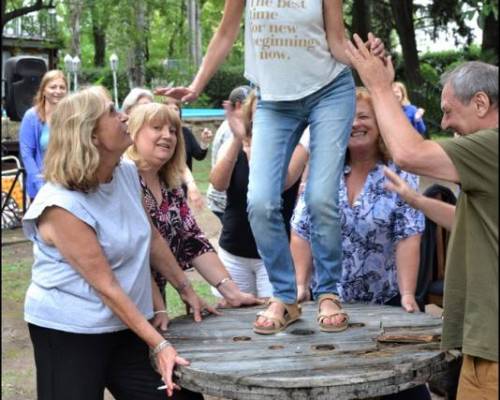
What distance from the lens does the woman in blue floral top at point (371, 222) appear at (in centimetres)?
369

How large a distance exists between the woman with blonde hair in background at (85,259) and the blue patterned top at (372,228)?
977 mm

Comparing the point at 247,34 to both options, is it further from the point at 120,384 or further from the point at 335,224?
the point at 120,384

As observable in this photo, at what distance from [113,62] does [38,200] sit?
24984mm

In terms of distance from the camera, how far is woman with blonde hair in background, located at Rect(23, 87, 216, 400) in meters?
2.96

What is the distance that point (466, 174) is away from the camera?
2279 mm

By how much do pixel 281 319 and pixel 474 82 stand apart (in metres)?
1.21

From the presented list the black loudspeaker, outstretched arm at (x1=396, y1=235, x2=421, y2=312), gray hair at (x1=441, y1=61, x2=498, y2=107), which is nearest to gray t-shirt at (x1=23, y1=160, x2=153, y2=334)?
outstretched arm at (x1=396, y1=235, x2=421, y2=312)

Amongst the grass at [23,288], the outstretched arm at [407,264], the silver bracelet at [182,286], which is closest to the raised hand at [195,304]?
the silver bracelet at [182,286]

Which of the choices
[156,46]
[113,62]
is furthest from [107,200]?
[156,46]

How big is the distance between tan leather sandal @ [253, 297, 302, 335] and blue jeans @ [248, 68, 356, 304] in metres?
0.03

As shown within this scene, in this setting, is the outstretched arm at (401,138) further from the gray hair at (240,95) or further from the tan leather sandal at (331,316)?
the gray hair at (240,95)

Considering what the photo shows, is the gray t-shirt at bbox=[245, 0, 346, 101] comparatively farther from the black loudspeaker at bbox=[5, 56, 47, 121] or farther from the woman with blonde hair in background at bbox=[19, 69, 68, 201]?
the black loudspeaker at bbox=[5, 56, 47, 121]

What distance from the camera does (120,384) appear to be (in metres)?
3.24

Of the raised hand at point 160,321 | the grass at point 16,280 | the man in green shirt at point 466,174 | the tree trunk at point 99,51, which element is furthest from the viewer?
the tree trunk at point 99,51
